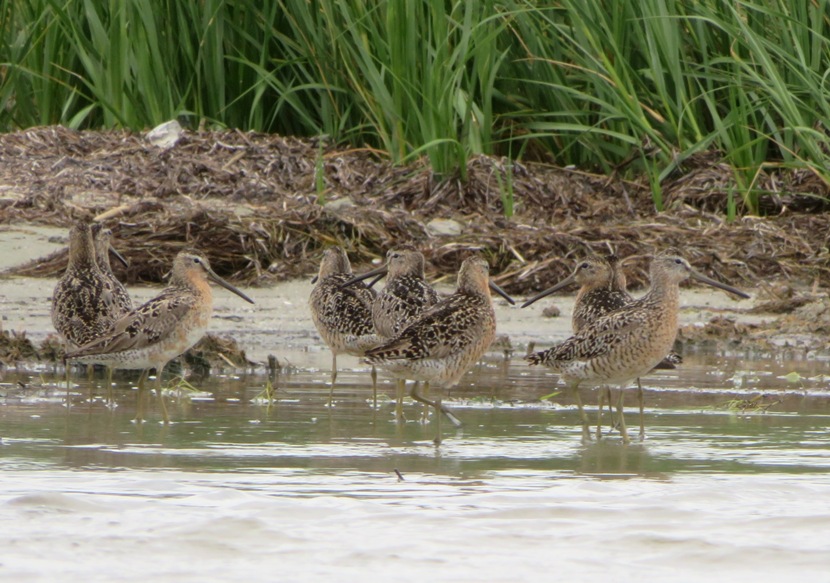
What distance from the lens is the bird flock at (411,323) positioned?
26.2 feet

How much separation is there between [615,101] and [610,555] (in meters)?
8.87

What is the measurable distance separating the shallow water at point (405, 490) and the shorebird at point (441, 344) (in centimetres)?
27

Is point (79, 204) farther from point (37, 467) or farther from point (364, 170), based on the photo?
point (37, 467)

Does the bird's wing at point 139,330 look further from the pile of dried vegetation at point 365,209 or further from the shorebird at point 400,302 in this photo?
the pile of dried vegetation at point 365,209

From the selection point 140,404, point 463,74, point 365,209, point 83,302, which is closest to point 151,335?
Answer: point 140,404

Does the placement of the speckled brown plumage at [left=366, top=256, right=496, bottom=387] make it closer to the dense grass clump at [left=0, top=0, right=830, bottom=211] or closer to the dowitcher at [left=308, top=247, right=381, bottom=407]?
the dowitcher at [left=308, top=247, right=381, bottom=407]

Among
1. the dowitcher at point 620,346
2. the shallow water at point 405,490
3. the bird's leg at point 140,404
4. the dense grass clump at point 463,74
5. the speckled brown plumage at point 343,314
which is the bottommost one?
the shallow water at point 405,490

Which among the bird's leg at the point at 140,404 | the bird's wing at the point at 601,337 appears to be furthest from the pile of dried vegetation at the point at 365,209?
the bird's wing at the point at 601,337

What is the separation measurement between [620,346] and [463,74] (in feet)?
22.3

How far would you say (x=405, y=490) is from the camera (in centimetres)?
596

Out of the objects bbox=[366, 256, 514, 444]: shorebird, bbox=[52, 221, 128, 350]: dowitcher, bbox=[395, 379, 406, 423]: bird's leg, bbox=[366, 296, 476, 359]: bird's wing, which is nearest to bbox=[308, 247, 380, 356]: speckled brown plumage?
bbox=[395, 379, 406, 423]: bird's leg

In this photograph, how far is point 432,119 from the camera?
13297 mm

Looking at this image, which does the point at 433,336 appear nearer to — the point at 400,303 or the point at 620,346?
the point at 620,346

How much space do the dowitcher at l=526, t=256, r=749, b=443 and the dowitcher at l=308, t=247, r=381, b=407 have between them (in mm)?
1348
